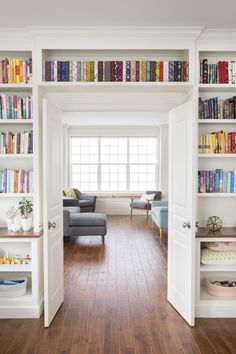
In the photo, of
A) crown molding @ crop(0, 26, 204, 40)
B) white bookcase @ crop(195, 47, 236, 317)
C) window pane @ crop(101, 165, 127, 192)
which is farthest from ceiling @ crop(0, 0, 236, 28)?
window pane @ crop(101, 165, 127, 192)

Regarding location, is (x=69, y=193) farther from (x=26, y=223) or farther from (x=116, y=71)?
(x=116, y=71)

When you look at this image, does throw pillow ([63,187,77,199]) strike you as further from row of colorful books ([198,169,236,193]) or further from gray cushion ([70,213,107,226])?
row of colorful books ([198,169,236,193])

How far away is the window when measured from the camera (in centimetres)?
1098

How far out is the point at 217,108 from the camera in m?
3.45

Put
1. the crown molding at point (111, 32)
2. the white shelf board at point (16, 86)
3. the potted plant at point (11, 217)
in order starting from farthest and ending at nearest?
the potted plant at point (11, 217) < the white shelf board at point (16, 86) < the crown molding at point (111, 32)

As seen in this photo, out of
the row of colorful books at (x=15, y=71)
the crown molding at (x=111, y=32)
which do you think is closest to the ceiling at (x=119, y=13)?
the crown molding at (x=111, y=32)

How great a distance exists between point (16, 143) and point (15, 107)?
0.38 meters

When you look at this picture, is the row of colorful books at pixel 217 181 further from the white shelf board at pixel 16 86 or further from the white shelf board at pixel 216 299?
the white shelf board at pixel 16 86

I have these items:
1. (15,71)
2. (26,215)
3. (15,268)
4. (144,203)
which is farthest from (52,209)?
(144,203)

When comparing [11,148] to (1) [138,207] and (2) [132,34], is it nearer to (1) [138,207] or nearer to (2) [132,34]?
(2) [132,34]

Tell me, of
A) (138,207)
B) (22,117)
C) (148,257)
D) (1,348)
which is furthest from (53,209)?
(138,207)

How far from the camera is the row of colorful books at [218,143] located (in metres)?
3.46

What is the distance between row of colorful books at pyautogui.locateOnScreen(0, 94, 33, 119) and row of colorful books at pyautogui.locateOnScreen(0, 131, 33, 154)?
18cm

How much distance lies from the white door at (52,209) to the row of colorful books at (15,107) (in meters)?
0.28
